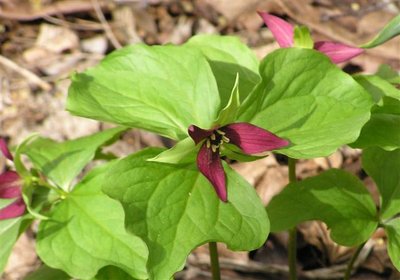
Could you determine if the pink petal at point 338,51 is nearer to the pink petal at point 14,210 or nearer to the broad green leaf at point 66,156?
the broad green leaf at point 66,156

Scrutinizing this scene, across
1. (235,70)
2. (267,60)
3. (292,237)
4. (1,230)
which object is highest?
(267,60)

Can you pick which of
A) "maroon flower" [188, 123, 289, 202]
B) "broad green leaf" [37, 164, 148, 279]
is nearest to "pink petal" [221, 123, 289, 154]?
"maroon flower" [188, 123, 289, 202]

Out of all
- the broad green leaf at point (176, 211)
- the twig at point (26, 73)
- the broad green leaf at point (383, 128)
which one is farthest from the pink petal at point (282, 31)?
the twig at point (26, 73)

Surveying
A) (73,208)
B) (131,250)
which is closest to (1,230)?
(73,208)

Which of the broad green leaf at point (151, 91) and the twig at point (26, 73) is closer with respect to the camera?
the broad green leaf at point (151, 91)

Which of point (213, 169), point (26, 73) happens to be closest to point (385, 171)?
point (213, 169)

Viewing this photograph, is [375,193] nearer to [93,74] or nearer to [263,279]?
[263,279]

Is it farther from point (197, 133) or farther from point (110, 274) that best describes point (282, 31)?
point (110, 274)
